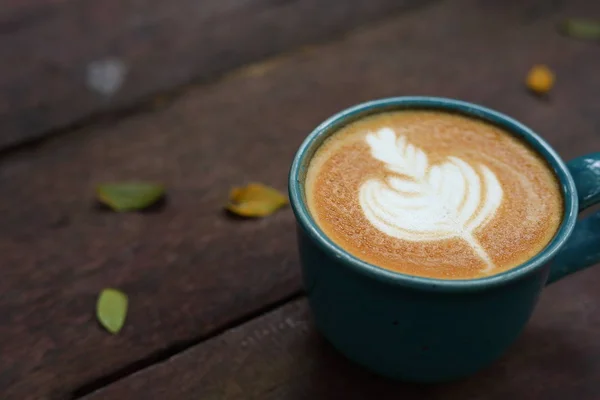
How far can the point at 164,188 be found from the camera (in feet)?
2.77

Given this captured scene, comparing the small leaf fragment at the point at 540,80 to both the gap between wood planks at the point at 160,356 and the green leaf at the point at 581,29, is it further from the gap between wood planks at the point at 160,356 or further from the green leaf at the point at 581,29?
the gap between wood planks at the point at 160,356

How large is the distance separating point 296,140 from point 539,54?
419mm

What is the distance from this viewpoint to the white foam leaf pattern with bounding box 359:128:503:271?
60 centimetres

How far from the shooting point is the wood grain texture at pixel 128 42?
0.97 meters

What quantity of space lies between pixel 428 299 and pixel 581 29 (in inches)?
29.9

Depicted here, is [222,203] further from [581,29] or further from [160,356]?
[581,29]

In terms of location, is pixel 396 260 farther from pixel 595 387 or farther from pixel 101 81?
pixel 101 81

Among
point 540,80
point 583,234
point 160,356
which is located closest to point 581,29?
point 540,80

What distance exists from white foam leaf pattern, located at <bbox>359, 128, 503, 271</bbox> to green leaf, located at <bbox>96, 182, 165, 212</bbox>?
28 cm

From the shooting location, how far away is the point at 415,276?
1.70 ft

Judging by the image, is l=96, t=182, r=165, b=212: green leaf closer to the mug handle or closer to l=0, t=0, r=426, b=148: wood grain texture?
l=0, t=0, r=426, b=148: wood grain texture

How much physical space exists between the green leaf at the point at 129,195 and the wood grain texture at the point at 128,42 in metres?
0.15

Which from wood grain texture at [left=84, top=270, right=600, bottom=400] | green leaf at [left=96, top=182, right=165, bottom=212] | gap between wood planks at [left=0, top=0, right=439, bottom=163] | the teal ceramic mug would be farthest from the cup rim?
gap between wood planks at [left=0, top=0, right=439, bottom=163]

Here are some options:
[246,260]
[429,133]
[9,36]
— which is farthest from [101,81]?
[429,133]
